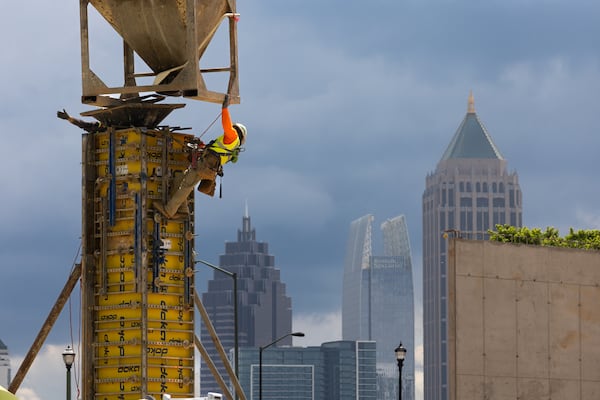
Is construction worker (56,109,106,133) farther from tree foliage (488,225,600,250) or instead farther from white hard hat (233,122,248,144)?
tree foliage (488,225,600,250)

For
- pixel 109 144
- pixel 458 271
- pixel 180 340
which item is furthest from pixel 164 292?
pixel 458 271

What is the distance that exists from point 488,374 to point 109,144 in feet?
71.1

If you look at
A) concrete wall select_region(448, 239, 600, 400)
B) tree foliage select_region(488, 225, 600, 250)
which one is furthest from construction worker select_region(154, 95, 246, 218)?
tree foliage select_region(488, 225, 600, 250)

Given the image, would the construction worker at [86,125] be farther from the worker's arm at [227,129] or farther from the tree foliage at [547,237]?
the tree foliage at [547,237]

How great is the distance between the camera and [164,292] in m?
50.1

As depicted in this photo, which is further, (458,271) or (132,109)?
(458,271)

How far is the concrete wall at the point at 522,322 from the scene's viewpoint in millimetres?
65438

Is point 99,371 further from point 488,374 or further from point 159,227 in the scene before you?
point 488,374

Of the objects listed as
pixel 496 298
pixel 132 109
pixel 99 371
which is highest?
pixel 132 109

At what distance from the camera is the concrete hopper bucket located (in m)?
50.1

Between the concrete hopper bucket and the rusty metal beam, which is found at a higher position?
the concrete hopper bucket

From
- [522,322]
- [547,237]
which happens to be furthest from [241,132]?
[547,237]

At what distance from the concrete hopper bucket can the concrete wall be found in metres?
17.8

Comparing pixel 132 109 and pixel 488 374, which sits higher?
pixel 132 109
